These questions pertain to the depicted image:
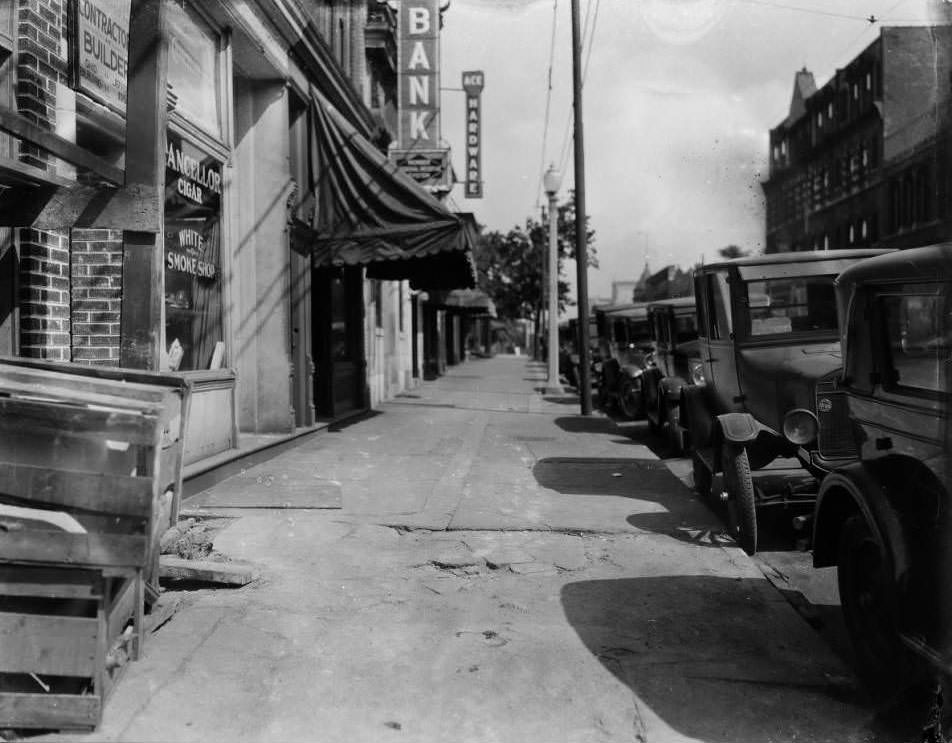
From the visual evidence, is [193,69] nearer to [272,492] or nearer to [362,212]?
[362,212]

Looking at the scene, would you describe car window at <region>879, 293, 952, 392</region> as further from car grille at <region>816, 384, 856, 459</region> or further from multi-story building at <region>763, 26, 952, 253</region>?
multi-story building at <region>763, 26, 952, 253</region>

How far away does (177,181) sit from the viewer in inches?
300

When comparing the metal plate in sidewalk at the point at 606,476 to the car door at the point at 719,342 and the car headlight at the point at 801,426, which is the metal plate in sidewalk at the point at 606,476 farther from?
the car headlight at the point at 801,426

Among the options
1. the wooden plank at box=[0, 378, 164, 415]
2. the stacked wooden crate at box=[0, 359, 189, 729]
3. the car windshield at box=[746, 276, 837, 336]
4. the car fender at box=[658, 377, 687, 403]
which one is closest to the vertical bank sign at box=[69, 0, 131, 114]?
the wooden plank at box=[0, 378, 164, 415]

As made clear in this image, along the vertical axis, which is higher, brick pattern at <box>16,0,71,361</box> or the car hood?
brick pattern at <box>16,0,71,361</box>

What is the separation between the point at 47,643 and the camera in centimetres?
277

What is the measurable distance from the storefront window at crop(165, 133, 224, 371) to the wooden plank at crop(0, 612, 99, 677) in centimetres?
494

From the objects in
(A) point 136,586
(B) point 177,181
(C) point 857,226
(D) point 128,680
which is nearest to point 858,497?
(A) point 136,586

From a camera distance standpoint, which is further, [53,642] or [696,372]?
[696,372]

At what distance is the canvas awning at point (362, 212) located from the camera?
10273 millimetres

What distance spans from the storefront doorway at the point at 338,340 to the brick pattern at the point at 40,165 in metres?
6.93

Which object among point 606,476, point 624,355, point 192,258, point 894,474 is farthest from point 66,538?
point 624,355

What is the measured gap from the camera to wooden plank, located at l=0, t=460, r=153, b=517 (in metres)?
2.74

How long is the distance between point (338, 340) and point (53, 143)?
10.1 m
